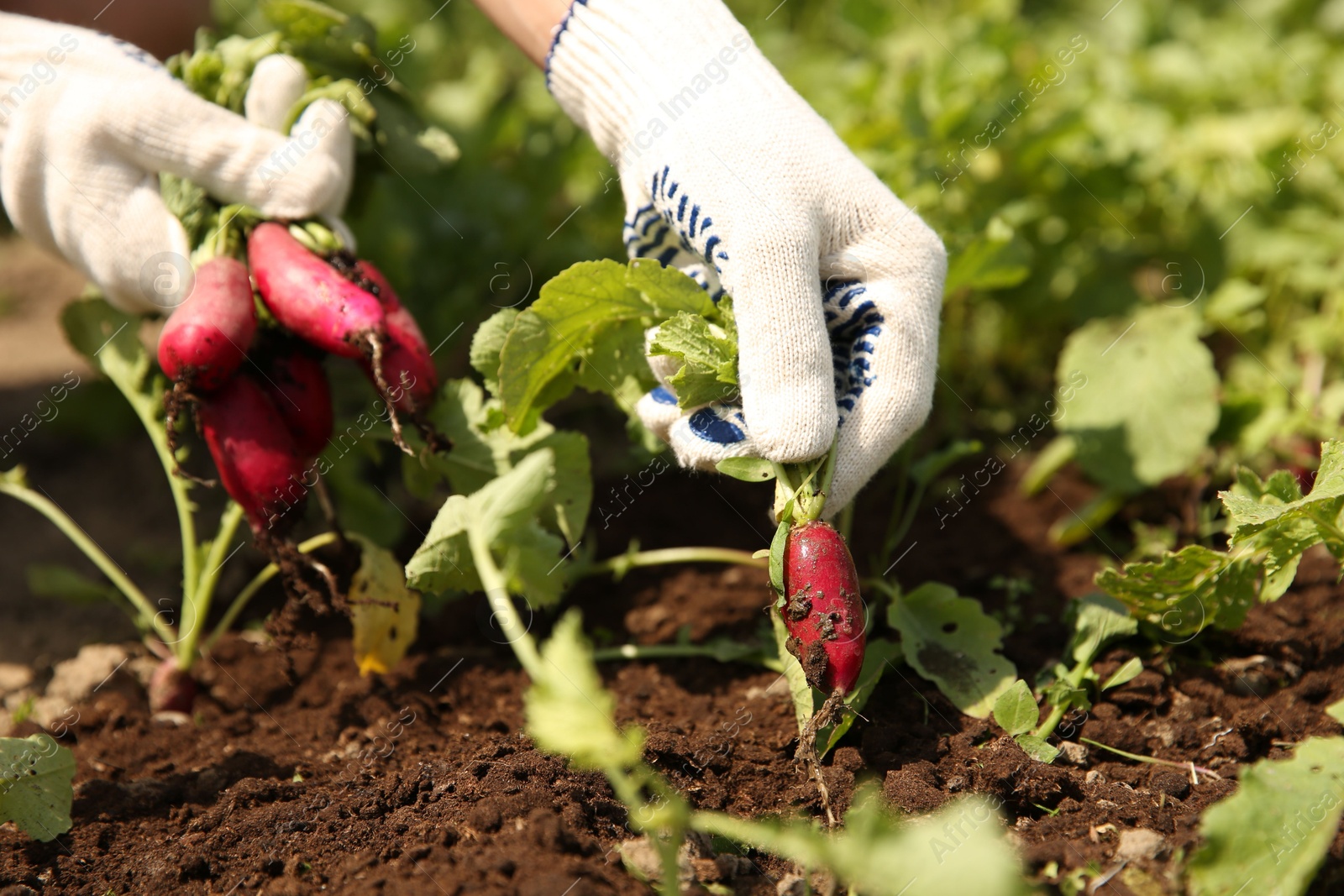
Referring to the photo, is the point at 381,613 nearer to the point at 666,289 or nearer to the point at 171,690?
the point at 171,690

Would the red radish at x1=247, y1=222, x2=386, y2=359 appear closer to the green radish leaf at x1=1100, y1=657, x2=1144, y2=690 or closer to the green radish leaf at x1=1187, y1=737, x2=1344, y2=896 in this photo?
the green radish leaf at x1=1100, y1=657, x2=1144, y2=690

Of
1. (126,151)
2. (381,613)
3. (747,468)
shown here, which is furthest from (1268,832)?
(126,151)

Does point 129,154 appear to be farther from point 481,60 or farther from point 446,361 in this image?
point 481,60

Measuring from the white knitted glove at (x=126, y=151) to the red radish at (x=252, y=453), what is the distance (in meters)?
0.37

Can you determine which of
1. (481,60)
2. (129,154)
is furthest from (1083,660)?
(481,60)

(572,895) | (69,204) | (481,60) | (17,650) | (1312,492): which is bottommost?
(1312,492)

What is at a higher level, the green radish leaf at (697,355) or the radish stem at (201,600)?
the radish stem at (201,600)

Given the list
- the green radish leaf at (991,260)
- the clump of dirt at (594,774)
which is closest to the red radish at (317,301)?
the clump of dirt at (594,774)

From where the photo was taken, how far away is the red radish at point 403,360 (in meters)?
2.21

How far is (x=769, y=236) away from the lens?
1957 mm

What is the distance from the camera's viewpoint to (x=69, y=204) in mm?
2332

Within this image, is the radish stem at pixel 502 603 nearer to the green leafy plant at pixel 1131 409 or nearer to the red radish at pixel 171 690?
the red radish at pixel 171 690

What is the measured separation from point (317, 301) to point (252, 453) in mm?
375

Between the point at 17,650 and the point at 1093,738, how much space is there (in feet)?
9.21
